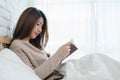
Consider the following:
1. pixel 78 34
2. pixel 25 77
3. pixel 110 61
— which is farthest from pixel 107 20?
pixel 25 77

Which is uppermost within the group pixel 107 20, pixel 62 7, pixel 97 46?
pixel 62 7

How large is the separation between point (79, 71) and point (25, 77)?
41cm

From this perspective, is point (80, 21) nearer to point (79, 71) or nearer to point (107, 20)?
point (107, 20)

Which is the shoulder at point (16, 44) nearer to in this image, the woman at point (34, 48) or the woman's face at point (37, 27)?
the woman at point (34, 48)

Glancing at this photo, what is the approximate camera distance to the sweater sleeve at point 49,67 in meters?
1.23

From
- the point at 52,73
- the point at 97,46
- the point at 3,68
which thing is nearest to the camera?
the point at 3,68

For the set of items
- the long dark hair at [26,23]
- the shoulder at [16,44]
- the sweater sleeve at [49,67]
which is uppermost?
the long dark hair at [26,23]

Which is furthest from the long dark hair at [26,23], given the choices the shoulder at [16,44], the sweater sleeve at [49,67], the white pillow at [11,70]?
the white pillow at [11,70]

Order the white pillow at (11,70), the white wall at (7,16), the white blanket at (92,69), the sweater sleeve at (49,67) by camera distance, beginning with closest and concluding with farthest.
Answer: the white pillow at (11,70) < the white blanket at (92,69) < the sweater sleeve at (49,67) < the white wall at (7,16)

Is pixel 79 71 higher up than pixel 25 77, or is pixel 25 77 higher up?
pixel 25 77

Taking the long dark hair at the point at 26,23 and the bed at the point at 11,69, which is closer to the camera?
the bed at the point at 11,69

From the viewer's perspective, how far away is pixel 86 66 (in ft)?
4.11

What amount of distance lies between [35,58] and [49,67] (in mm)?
192

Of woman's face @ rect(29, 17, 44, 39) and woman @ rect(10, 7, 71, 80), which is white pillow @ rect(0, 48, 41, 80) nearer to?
woman @ rect(10, 7, 71, 80)
